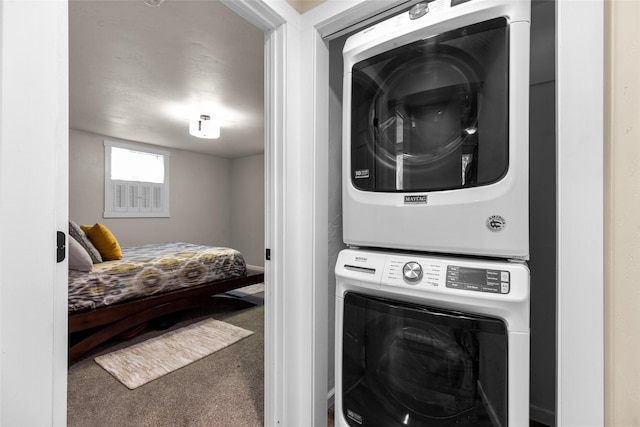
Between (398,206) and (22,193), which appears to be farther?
(398,206)

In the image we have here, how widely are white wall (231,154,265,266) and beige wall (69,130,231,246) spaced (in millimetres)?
184

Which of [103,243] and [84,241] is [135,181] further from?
[84,241]

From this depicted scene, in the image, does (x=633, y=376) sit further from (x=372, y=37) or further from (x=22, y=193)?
(x=22, y=193)

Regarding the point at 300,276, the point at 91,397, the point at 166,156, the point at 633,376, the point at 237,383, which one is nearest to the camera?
the point at 633,376

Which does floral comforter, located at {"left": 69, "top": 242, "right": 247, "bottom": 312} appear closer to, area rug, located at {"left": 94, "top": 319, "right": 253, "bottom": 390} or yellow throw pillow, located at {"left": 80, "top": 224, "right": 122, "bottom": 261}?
yellow throw pillow, located at {"left": 80, "top": 224, "right": 122, "bottom": 261}

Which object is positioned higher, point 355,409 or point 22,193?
point 22,193

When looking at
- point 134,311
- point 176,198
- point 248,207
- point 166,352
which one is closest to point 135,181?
point 176,198

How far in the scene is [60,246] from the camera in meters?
0.69

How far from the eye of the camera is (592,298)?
0.77 m

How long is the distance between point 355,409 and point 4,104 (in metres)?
1.40

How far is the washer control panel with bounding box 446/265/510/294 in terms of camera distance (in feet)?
2.81

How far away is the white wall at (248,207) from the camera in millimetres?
5891

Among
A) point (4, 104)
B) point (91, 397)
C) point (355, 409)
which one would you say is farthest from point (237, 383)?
point (4, 104)

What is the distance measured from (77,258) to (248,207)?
3.89 metres
